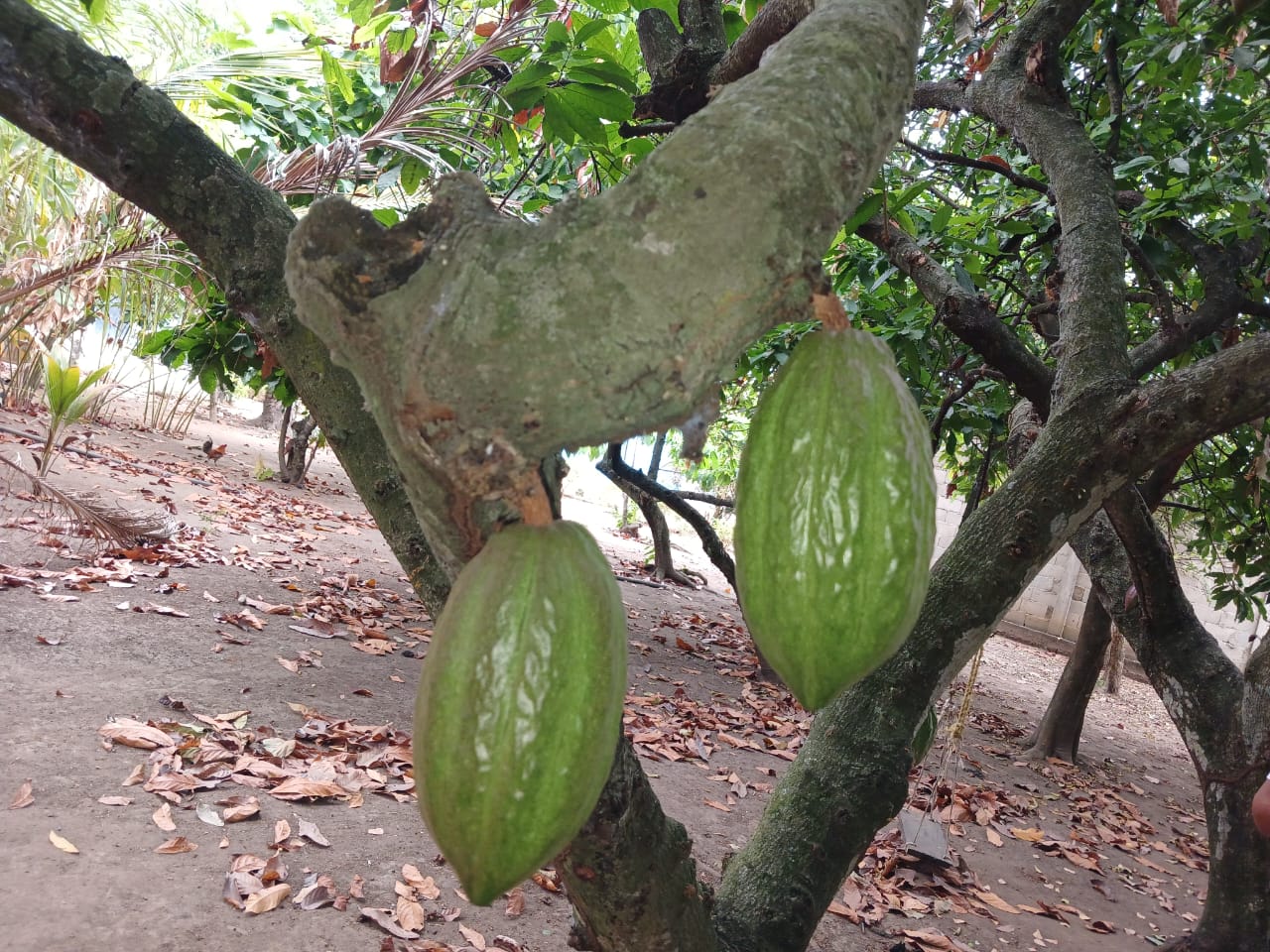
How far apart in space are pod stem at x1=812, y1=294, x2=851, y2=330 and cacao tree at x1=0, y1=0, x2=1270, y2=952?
4 cm

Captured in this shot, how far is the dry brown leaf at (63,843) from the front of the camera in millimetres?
2955

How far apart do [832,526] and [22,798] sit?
11.6 ft

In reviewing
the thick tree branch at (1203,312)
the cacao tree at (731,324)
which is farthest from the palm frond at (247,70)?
the thick tree branch at (1203,312)

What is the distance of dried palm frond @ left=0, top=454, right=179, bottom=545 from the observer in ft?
17.3

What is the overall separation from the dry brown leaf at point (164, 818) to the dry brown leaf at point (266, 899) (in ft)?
1.66

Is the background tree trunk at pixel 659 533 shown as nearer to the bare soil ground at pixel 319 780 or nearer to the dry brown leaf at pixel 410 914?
the bare soil ground at pixel 319 780

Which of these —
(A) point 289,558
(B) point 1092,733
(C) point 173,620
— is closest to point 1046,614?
(B) point 1092,733

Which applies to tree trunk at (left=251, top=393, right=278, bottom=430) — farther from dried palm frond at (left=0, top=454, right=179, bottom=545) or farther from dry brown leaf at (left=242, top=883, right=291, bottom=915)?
dry brown leaf at (left=242, top=883, right=291, bottom=915)

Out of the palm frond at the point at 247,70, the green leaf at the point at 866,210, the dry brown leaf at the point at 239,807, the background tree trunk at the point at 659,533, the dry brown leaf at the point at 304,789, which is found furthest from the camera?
the background tree trunk at the point at 659,533

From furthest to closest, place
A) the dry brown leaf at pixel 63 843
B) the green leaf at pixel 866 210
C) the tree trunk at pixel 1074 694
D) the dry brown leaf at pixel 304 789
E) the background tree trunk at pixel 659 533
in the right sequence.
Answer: the background tree trunk at pixel 659 533 < the tree trunk at pixel 1074 694 < the dry brown leaf at pixel 304 789 < the dry brown leaf at pixel 63 843 < the green leaf at pixel 866 210

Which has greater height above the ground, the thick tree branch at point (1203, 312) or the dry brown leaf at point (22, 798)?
the thick tree branch at point (1203, 312)

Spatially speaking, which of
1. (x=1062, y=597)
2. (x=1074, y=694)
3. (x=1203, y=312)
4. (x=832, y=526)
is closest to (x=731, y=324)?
(x=832, y=526)

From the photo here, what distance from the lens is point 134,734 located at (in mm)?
3777

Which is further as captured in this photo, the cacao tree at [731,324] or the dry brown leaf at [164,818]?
the dry brown leaf at [164,818]
